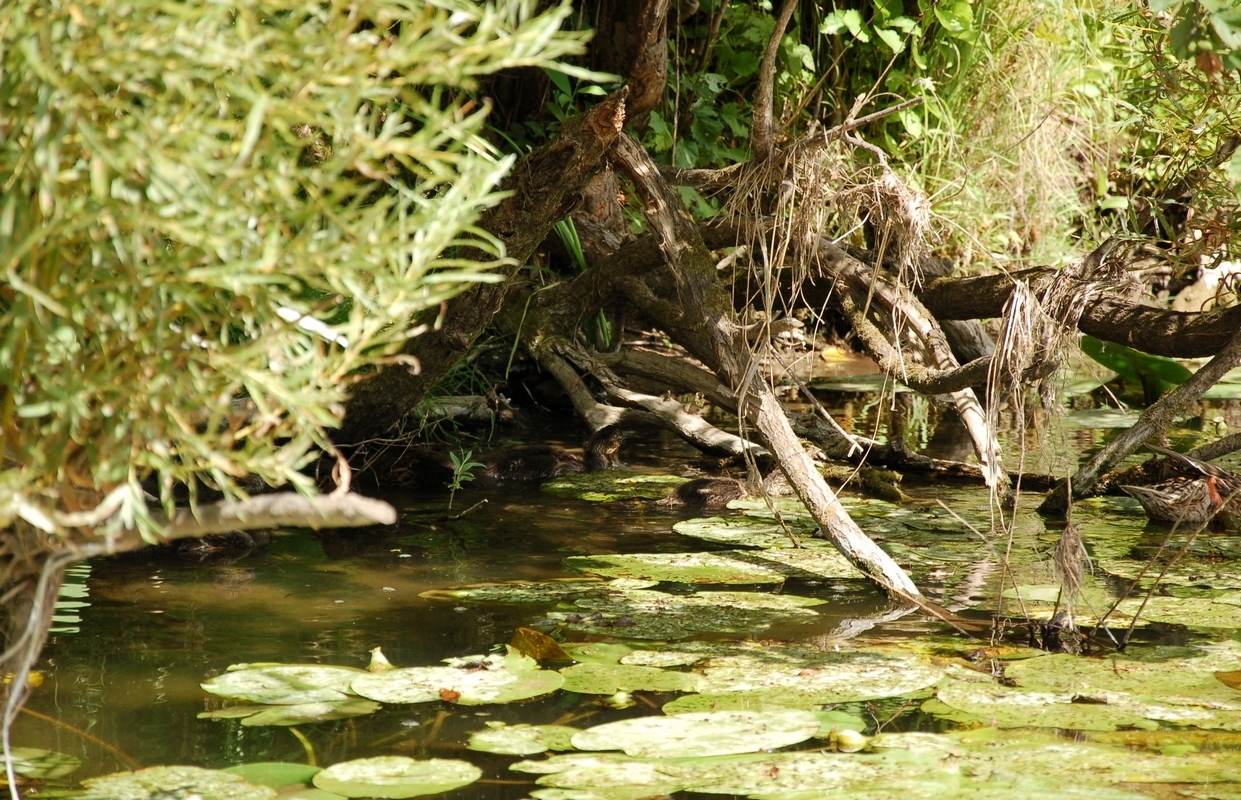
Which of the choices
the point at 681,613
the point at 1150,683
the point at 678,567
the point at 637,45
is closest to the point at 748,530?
the point at 678,567

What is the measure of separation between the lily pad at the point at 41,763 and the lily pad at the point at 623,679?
1051 mm

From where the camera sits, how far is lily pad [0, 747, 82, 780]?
230 centimetres

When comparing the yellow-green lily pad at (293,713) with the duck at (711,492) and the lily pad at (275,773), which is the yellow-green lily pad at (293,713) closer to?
the lily pad at (275,773)

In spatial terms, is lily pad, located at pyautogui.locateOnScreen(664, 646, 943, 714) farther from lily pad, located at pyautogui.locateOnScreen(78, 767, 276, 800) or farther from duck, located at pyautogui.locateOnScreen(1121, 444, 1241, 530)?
duck, located at pyautogui.locateOnScreen(1121, 444, 1241, 530)

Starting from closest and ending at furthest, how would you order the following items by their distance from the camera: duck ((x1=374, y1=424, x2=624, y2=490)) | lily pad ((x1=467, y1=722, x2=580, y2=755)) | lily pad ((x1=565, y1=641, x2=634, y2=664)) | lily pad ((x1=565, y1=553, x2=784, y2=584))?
lily pad ((x1=467, y1=722, x2=580, y2=755)), lily pad ((x1=565, y1=641, x2=634, y2=664)), lily pad ((x1=565, y1=553, x2=784, y2=584)), duck ((x1=374, y1=424, x2=624, y2=490))

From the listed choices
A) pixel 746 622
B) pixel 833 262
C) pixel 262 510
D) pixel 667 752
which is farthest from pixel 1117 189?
pixel 262 510

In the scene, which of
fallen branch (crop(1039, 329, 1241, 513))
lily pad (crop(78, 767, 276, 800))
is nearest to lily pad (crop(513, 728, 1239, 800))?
lily pad (crop(78, 767, 276, 800))

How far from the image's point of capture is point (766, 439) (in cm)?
360

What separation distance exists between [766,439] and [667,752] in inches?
54.9

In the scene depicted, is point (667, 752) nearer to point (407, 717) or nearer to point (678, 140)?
point (407, 717)

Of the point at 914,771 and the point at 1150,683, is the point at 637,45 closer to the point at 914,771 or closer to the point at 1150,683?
the point at 1150,683

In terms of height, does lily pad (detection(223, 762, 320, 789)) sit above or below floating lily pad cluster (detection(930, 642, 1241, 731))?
below

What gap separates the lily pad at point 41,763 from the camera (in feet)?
7.56

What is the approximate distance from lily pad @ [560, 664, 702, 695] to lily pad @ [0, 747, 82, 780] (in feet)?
3.45
